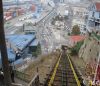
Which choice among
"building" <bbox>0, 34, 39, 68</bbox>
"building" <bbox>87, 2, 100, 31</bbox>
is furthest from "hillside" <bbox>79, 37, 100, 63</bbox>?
"building" <bbox>87, 2, 100, 31</bbox>

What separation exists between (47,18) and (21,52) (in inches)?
1196

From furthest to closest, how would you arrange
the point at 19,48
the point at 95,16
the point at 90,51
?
the point at 95,16
the point at 19,48
the point at 90,51

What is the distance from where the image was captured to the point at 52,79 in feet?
32.5

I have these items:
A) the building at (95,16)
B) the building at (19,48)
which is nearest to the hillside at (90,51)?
the building at (19,48)

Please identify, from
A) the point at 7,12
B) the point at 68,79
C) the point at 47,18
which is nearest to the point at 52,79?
the point at 68,79

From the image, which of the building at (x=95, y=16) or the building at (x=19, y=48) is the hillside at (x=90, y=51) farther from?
the building at (x=95, y=16)

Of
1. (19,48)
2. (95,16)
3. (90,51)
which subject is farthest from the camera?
(95,16)

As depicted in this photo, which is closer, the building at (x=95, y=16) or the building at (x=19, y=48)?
the building at (x=19, y=48)

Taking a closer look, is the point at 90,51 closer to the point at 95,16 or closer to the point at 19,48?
the point at 19,48

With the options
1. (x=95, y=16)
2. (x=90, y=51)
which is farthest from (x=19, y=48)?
(x=95, y=16)

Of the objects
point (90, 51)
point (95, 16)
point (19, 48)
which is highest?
point (95, 16)

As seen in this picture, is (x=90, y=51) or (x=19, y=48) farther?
(x=19, y=48)

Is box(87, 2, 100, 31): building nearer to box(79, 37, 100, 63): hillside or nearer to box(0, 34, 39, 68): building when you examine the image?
box(0, 34, 39, 68): building

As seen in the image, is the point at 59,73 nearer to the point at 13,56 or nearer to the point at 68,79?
the point at 68,79
